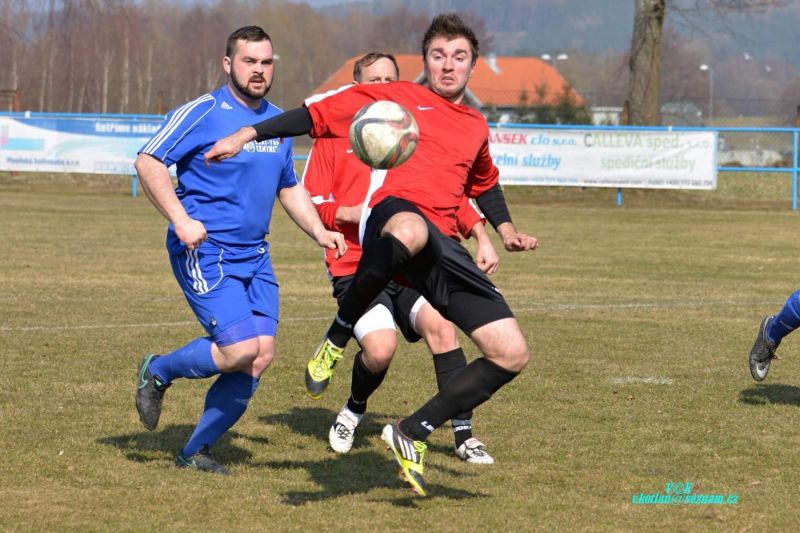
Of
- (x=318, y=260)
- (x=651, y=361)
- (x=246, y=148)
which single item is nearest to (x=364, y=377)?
(x=246, y=148)

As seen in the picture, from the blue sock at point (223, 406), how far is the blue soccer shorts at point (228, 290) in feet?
0.90

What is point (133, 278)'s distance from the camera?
14086 mm

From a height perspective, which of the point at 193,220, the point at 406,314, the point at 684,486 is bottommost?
the point at 684,486

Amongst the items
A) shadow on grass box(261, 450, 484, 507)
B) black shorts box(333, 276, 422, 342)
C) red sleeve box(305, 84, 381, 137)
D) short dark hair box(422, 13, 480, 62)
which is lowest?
shadow on grass box(261, 450, 484, 507)

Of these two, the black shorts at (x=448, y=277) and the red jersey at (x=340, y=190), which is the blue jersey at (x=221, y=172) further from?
the black shorts at (x=448, y=277)

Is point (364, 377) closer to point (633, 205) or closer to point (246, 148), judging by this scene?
point (246, 148)

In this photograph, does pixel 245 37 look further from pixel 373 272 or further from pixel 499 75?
pixel 499 75

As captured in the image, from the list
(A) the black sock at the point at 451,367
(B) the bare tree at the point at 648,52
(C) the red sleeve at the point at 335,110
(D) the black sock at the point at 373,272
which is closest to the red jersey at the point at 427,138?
(C) the red sleeve at the point at 335,110

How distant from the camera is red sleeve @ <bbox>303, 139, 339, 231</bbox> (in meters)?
Result: 6.88

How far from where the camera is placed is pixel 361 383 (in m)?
6.72

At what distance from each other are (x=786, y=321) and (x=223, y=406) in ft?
12.2

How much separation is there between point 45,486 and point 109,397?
2.15 metres

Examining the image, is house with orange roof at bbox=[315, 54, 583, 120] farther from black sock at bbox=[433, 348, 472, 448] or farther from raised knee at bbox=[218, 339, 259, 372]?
raised knee at bbox=[218, 339, 259, 372]

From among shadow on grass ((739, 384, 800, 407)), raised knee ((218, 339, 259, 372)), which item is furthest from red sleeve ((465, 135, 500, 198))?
shadow on grass ((739, 384, 800, 407))
